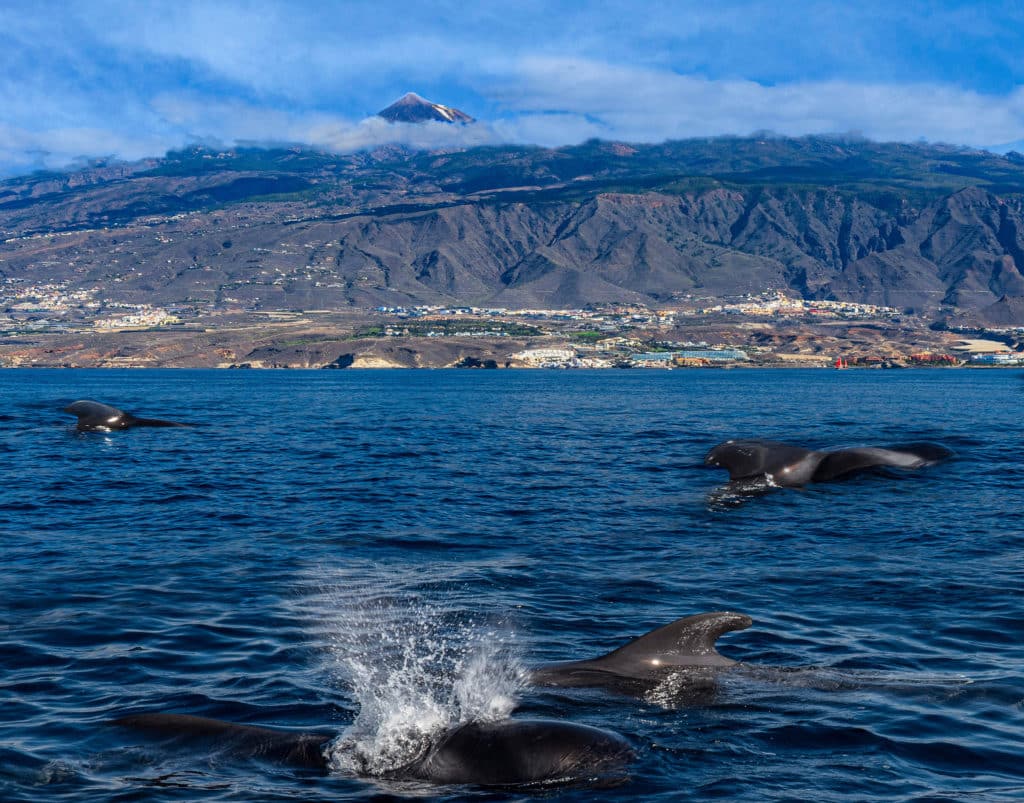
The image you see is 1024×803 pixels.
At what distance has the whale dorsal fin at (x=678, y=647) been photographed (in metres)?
15.0

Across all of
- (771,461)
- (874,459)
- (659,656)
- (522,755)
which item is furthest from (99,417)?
(522,755)

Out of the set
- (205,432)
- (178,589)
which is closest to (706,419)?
(205,432)

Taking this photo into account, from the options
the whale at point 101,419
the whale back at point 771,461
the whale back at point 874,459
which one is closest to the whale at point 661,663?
the whale back at point 771,461

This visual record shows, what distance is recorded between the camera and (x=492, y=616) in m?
18.8

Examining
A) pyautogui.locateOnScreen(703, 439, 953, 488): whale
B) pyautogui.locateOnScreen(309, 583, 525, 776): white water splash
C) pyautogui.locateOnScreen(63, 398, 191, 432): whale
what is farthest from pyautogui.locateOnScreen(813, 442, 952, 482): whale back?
pyautogui.locateOnScreen(63, 398, 191, 432): whale

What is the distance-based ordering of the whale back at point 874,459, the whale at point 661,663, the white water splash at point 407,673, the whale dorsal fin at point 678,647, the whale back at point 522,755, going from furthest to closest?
the whale back at point 874,459
the whale dorsal fin at point 678,647
the whale at point 661,663
the white water splash at point 407,673
the whale back at point 522,755

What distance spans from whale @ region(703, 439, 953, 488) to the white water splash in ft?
57.0

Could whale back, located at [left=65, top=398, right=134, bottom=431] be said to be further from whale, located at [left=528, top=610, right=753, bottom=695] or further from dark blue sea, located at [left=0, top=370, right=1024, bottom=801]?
whale, located at [left=528, top=610, right=753, bottom=695]

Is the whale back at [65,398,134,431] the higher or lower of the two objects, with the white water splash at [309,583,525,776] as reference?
lower

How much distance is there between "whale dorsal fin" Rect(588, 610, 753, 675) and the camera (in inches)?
589

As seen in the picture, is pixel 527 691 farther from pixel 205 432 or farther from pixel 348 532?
pixel 205 432

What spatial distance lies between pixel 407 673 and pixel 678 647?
13.0 feet

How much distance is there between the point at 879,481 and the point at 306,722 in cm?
2573

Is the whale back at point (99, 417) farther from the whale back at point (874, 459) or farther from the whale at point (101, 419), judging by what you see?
the whale back at point (874, 459)
